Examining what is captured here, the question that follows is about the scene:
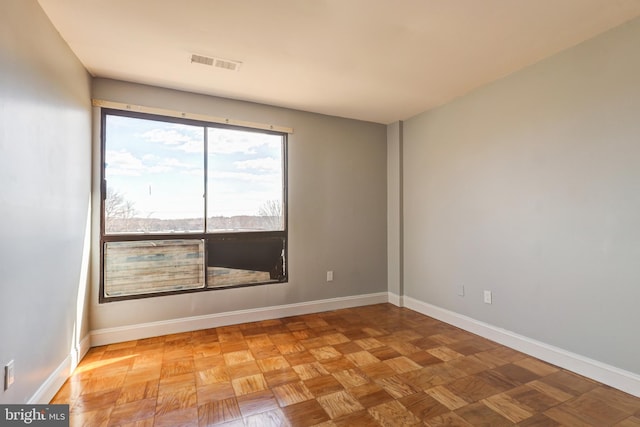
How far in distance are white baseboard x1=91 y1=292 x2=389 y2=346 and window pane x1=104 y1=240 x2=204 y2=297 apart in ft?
1.08

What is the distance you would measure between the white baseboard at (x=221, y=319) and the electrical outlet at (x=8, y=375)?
4.36 ft

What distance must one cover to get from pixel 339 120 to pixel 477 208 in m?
1.95

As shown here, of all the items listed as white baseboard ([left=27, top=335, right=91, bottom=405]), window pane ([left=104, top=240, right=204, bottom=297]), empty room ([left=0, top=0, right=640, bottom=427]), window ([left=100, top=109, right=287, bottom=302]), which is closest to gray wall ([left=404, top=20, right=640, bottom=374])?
empty room ([left=0, top=0, right=640, bottom=427])

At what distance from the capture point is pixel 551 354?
239cm

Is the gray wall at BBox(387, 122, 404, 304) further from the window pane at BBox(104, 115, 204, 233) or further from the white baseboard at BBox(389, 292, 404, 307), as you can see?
the window pane at BBox(104, 115, 204, 233)

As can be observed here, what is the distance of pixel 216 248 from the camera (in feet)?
10.6

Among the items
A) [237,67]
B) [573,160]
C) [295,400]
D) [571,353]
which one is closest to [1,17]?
[237,67]

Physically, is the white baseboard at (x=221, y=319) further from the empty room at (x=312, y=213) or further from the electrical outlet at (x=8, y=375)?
the electrical outlet at (x=8, y=375)

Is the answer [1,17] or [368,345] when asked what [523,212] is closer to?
[368,345]

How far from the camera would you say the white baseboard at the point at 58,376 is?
5.87ft

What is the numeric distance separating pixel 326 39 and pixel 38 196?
2.11m

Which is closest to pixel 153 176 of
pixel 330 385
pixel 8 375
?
pixel 8 375

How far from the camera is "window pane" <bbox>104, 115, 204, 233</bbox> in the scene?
2844 mm

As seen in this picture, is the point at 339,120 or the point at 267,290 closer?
the point at 267,290
